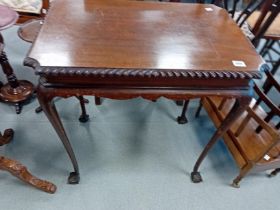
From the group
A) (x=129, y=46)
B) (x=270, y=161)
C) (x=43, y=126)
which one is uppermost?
(x=129, y=46)

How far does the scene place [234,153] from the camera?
4.02 ft

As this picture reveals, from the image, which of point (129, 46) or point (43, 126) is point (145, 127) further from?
point (129, 46)

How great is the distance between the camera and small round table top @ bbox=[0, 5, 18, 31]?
1231mm

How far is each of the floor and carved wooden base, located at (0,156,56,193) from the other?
0.04 meters

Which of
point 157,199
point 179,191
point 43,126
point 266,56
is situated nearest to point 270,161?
point 179,191

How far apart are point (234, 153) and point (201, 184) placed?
0.26 metres

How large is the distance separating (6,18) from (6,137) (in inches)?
26.4

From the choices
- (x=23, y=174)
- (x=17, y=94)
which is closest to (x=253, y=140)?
(x=23, y=174)

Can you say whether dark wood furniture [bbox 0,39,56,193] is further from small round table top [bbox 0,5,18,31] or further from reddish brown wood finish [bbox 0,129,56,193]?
small round table top [bbox 0,5,18,31]

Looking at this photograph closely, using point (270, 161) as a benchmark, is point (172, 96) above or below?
above

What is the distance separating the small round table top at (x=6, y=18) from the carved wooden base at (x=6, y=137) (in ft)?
1.96

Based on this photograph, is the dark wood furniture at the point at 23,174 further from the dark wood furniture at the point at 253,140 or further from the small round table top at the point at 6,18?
the dark wood furniture at the point at 253,140

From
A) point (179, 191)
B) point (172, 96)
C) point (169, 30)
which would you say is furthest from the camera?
point (179, 191)

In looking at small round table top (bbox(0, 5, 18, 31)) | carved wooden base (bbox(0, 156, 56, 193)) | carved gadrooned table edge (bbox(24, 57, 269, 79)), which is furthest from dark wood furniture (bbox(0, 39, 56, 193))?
carved gadrooned table edge (bbox(24, 57, 269, 79))
